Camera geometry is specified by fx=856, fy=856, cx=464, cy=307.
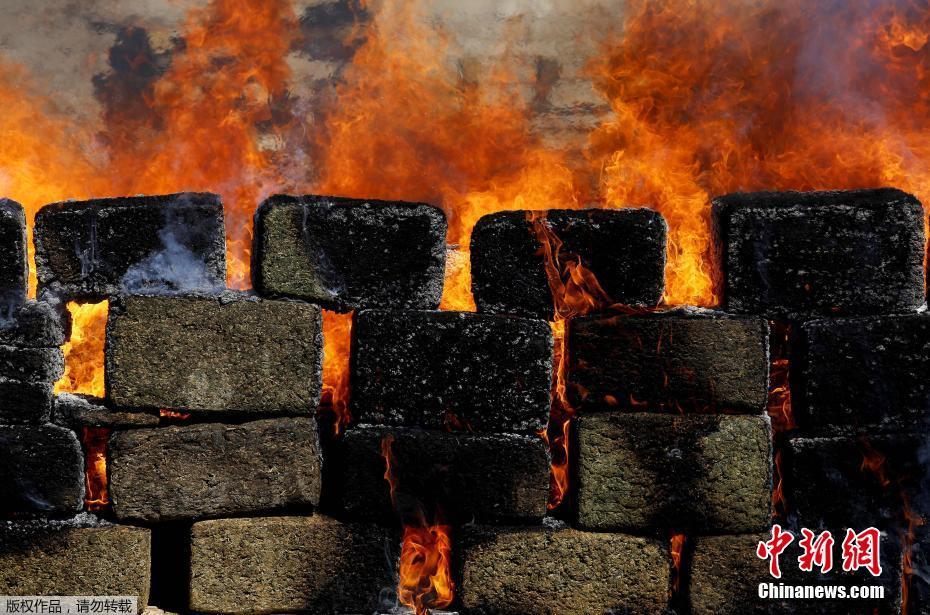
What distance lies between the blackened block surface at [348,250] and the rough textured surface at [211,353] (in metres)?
0.12

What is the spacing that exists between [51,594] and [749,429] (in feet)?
8.89

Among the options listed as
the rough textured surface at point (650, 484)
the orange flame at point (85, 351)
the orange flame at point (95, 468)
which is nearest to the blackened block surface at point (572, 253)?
the rough textured surface at point (650, 484)

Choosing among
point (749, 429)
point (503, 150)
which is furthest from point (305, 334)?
point (503, 150)

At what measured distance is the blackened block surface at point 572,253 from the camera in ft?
10.6

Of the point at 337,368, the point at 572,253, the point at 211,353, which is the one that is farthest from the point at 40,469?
the point at 572,253

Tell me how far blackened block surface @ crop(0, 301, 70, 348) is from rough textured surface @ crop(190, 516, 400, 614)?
0.92 m

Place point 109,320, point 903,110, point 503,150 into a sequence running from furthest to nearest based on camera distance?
1. point 503,150
2. point 903,110
3. point 109,320

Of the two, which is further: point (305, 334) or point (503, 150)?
point (503, 150)

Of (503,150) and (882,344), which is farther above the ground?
(503,150)

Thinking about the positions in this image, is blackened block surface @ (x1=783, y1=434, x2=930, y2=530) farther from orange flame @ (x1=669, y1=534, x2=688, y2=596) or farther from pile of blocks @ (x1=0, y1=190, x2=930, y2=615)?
orange flame @ (x1=669, y1=534, x2=688, y2=596)

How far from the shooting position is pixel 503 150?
5402 mm

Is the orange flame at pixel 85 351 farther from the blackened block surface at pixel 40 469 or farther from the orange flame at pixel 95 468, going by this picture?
the blackened block surface at pixel 40 469

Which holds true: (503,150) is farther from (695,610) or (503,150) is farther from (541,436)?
(695,610)

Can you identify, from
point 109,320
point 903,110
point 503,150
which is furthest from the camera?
point 503,150
